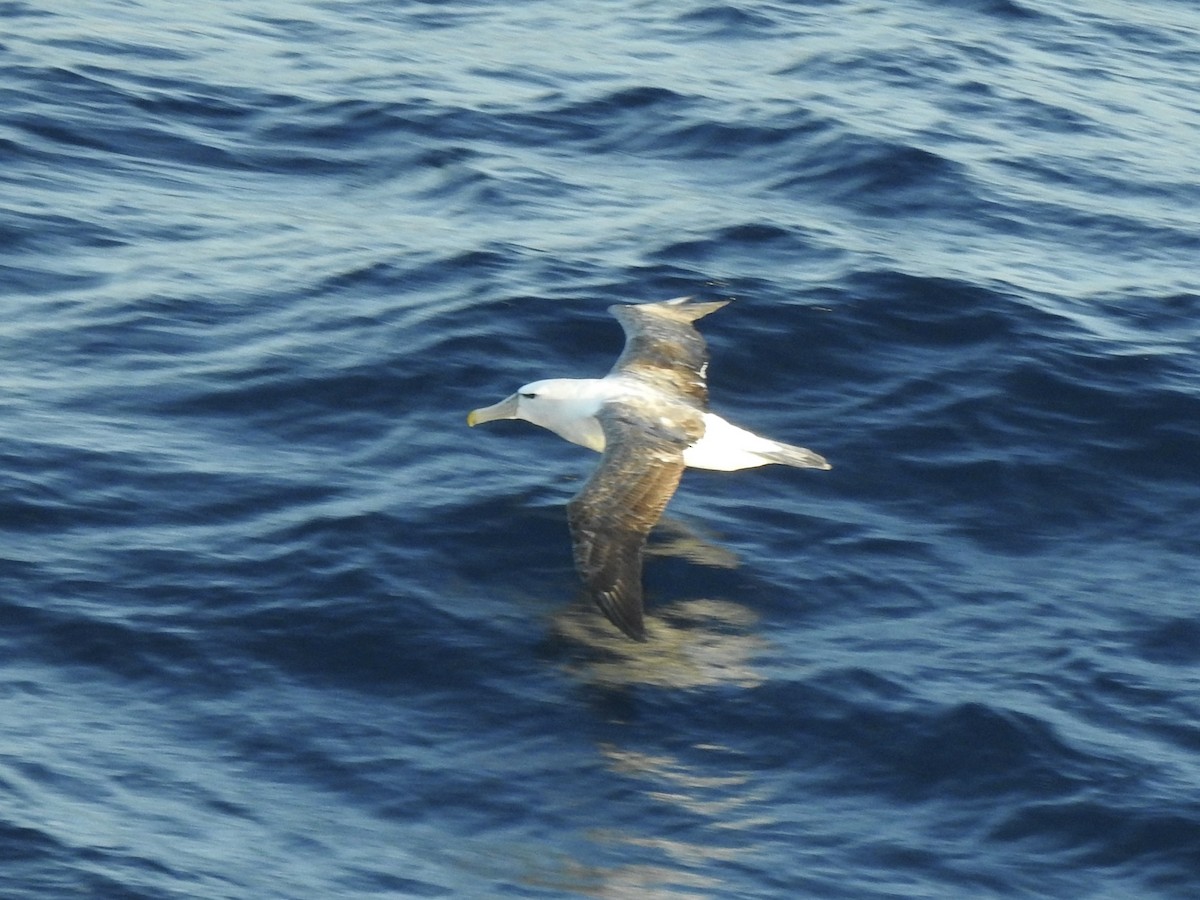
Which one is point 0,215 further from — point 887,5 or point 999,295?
point 887,5

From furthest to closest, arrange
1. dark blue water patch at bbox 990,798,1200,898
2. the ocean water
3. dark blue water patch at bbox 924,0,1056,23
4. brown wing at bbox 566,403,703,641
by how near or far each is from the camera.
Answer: dark blue water patch at bbox 924,0,1056,23
brown wing at bbox 566,403,703,641
the ocean water
dark blue water patch at bbox 990,798,1200,898

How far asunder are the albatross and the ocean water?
42cm

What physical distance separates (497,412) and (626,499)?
1.97m

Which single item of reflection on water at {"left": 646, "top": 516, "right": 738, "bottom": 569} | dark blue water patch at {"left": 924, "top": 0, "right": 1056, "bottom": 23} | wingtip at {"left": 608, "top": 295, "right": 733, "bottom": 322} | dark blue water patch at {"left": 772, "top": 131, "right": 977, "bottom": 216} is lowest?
reflection on water at {"left": 646, "top": 516, "right": 738, "bottom": 569}

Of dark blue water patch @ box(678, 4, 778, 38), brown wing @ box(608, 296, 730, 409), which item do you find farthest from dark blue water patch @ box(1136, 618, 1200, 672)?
dark blue water patch @ box(678, 4, 778, 38)

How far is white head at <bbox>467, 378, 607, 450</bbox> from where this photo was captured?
1255 centimetres

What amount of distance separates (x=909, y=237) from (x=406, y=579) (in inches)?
297

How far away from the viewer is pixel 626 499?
37.0 ft

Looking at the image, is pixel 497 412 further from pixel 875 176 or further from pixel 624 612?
pixel 875 176

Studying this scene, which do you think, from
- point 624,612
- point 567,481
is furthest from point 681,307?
point 624,612

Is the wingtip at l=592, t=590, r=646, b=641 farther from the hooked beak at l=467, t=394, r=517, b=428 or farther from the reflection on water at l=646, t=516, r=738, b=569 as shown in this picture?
the hooked beak at l=467, t=394, r=517, b=428

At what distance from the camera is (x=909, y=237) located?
1725 cm

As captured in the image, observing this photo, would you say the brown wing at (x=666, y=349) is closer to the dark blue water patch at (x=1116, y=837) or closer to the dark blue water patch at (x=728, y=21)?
the dark blue water patch at (x=1116, y=837)

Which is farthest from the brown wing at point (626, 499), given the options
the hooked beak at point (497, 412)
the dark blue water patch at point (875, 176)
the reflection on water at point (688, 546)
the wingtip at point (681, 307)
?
the dark blue water patch at point (875, 176)
